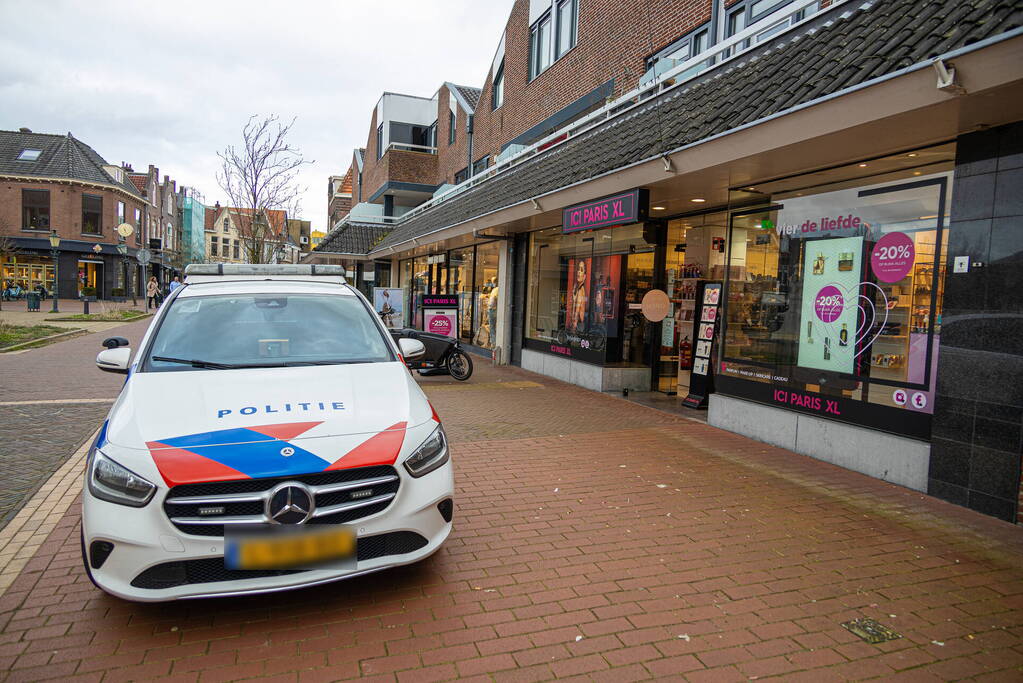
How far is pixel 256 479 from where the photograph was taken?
2934mm

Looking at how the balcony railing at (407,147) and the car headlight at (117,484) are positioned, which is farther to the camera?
the balcony railing at (407,147)

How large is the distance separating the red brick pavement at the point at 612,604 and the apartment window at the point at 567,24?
12990 millimetres

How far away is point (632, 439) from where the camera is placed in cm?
723

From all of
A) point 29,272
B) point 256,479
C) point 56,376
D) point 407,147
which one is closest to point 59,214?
point 29,272

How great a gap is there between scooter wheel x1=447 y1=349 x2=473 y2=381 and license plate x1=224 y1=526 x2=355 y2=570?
8.66 m

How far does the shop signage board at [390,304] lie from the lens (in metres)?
15.9

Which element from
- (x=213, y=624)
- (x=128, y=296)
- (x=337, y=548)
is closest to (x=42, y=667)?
(x=213, y=624)

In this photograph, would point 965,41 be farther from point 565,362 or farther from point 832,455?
point 565,362

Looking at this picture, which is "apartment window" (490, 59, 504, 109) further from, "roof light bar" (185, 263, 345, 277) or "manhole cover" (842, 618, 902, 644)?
"manhole cover" (842, 618, 902, 644)

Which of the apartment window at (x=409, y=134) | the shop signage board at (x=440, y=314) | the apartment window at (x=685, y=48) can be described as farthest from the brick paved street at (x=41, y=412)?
the apartment window at (x=409, y=134)

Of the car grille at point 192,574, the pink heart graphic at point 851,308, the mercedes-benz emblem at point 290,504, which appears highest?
the pink heart graphic at point 851,308

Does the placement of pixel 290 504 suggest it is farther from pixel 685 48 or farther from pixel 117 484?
pixel 685 48

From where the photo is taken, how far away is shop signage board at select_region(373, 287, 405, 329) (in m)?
15.9

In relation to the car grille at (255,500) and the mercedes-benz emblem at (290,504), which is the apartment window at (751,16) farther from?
the mercedes-benz emblem at (290,504)
